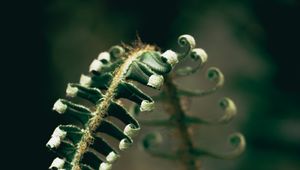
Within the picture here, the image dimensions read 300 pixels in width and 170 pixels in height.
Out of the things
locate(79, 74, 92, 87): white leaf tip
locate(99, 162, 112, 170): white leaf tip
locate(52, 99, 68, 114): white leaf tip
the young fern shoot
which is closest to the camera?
locate(99, 162, 112, 170): white leaf tip

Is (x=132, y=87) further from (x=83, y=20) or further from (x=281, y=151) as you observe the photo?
(x=83, y=20)

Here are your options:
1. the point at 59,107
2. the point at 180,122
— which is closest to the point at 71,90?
the point at 59,107

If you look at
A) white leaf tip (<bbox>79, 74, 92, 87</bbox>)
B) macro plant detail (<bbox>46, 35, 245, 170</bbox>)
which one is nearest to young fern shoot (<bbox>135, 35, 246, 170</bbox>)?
macro plant detail (<bbox>46, 35, 245, 170</bbox>)

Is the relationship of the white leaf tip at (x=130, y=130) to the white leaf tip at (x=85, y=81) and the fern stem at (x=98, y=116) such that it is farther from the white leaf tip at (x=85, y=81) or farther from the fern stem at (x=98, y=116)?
the white leaf tip at (x=85, y=81)

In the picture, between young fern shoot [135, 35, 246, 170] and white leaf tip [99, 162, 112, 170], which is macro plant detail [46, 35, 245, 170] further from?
young fern shoot [135, 35, 246, 170]

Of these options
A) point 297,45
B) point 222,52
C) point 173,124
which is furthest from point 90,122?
point 222,52
